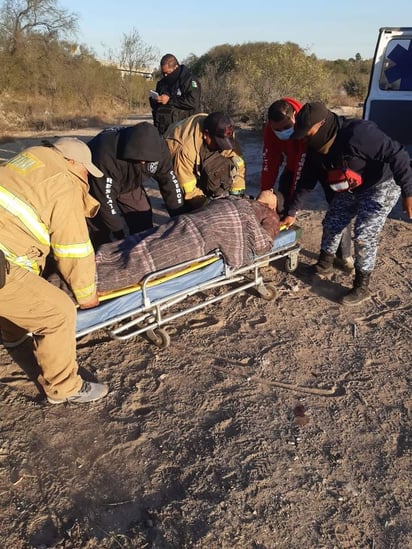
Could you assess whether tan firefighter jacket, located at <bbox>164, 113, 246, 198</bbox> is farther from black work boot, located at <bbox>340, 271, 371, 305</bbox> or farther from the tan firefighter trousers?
the tan firefighter trousers

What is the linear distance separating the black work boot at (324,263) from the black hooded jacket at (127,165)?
4.65 ft

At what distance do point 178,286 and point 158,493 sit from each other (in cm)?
140

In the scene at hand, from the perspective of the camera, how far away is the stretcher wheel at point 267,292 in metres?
3.85

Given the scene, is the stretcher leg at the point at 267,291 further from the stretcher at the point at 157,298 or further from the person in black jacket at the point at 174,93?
the person in black jacket at the point at 174,93

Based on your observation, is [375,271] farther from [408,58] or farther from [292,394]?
[408,58]

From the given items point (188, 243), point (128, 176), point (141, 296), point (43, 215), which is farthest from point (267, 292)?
point (43, 215)

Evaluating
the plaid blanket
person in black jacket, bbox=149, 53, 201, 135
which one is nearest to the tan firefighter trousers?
the plaid blanket

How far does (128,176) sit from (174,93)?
2854mm

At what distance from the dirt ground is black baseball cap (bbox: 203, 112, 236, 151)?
1510 millimetres

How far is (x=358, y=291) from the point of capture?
387 cm

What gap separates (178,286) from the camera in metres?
3.20

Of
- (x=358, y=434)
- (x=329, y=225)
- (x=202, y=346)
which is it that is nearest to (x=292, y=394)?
(x=358, y=434)

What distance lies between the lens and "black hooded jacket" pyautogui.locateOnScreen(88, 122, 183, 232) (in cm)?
369

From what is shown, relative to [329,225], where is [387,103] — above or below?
above
